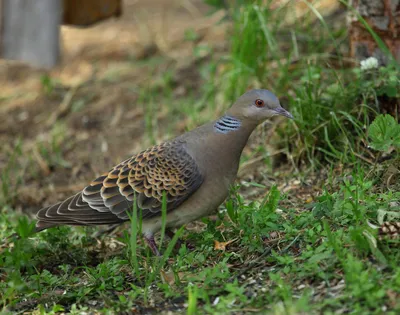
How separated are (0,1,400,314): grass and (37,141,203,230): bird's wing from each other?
0.61 ft

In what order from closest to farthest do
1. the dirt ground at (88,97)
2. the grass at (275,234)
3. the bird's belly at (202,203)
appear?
the grass at (275,234)
the bird's belly at (202,203)
the dirt ground at (88,97)

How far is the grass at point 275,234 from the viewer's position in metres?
3.20

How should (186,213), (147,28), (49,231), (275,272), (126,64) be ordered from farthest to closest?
(147,28) → (126,64) → (49,231) → (186,213) → (275,272)

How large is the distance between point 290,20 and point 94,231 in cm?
334

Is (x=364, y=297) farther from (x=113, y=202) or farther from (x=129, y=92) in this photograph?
(x=129, y=92)

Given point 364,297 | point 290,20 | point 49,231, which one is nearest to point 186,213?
point 49,231

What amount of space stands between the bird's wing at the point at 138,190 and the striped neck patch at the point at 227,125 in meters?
0.23

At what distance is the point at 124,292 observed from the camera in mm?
3637

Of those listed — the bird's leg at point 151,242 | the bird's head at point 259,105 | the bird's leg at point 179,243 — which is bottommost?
the bird's leg at point 179,243

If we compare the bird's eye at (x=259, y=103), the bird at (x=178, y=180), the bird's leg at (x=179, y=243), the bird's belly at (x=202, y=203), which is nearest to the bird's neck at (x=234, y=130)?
the bird at (x=178, y=180)

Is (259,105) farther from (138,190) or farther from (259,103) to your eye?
(138,190)

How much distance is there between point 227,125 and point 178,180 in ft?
1.39

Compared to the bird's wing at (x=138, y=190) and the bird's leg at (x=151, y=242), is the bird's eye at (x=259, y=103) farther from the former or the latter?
the bird's leg at (x=151, y=242)

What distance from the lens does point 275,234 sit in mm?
3834
